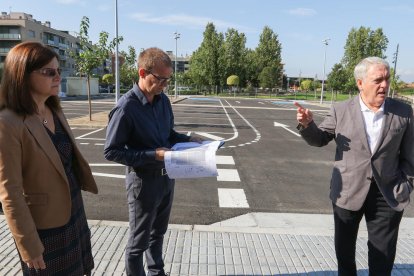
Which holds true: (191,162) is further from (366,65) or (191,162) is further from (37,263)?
(366,65)

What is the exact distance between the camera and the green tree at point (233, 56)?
61906 millimetres

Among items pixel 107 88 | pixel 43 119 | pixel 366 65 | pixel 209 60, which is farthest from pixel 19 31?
pixel 366 65

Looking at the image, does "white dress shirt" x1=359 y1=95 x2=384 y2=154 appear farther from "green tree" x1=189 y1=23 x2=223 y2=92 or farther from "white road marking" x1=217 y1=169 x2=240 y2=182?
"green tree" x1=189 y1=23 x2=223 y2=92

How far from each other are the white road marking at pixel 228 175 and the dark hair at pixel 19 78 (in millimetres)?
5292

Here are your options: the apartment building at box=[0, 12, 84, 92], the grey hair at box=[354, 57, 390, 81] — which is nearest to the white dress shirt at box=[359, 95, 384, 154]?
the grey hair at box=[354, 57, 390, 81]

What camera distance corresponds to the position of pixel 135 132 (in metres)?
2.68

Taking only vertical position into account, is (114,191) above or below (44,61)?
below

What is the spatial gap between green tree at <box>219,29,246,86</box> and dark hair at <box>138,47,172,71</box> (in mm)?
60199

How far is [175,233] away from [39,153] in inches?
104

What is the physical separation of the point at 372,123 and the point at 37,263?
250 centimetres

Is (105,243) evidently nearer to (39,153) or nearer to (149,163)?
(149,163)

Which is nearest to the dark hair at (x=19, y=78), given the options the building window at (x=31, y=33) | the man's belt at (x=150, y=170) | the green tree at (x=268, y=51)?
the man's belt at (x=150, y=170)

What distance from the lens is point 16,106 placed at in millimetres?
1942

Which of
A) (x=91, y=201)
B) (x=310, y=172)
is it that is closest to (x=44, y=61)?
(x=91, y=201)
